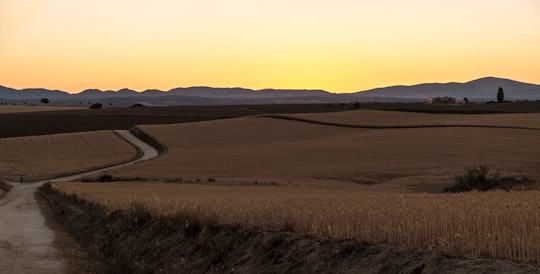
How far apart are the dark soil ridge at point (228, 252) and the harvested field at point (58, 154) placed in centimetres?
5275

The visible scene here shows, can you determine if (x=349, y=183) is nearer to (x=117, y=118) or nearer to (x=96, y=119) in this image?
(x=117, y=118)

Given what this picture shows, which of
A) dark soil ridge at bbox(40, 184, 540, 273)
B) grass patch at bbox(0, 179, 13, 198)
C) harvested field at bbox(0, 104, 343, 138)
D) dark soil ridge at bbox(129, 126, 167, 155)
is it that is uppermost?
dark soil ridge at bbox(40, 184, 540, 273)

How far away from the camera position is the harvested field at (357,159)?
1759 inches

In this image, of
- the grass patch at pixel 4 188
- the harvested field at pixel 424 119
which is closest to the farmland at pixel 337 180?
the harvested field at pixel 424 119

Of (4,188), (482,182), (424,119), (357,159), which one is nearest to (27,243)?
(482,182)

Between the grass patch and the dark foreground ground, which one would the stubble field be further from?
the dark foreground ground

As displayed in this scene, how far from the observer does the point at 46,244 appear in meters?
20.0

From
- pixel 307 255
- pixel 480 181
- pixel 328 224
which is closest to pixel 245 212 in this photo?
pixel 328 224

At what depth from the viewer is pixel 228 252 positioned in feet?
40.1

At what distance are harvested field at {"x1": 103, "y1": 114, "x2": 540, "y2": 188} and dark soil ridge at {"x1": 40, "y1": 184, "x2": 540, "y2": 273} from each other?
23.1 metres

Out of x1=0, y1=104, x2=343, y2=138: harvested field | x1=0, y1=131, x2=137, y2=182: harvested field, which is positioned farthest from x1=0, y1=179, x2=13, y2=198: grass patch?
x1=0, y1=104, x2=343, y2=138: harvested field

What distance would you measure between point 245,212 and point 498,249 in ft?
25.4

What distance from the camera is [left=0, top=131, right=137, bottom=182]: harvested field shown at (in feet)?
233

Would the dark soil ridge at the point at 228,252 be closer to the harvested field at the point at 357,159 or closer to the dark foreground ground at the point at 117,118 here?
the harvested field at the point at 357,159
